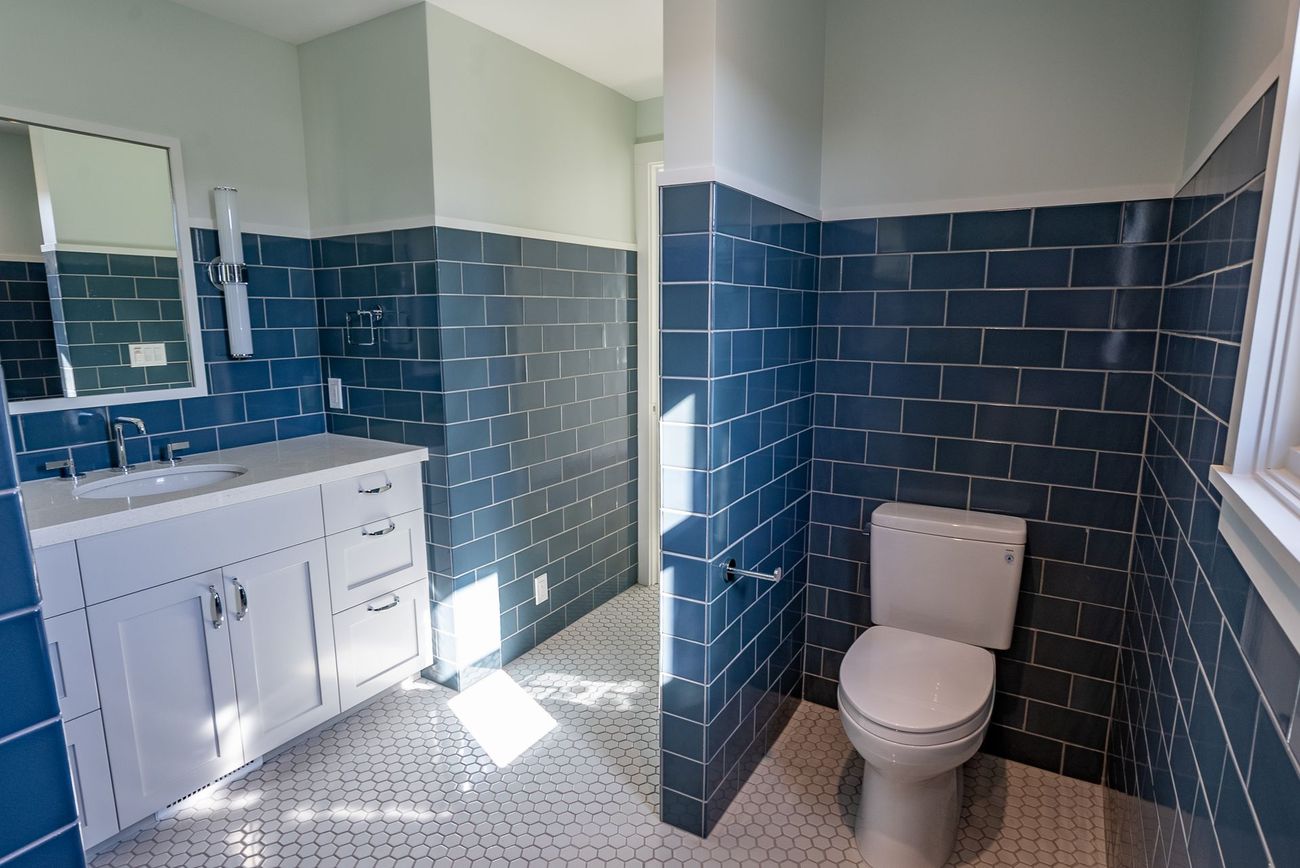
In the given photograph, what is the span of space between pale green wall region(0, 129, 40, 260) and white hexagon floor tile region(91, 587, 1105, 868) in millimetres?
1662

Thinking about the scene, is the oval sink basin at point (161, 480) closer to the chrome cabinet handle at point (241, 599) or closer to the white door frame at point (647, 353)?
the chrome cabinet handle at point (241, 599)

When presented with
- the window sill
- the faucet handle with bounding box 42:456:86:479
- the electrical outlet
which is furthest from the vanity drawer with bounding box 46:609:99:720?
the window sill

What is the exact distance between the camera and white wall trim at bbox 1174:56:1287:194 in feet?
2.91

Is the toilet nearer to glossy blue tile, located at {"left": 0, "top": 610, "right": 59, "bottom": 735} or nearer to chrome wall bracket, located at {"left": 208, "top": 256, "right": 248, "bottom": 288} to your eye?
glossy blue tile, located at {"left": 0, "top": 610, "right": 59, "bottom": 735}

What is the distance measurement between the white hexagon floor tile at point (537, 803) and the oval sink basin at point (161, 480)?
924mm

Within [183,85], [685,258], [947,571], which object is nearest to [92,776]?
[685,258]

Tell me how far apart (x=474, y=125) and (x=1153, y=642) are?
242cm

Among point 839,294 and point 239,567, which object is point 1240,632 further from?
point 239,567

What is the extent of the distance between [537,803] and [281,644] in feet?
2.98

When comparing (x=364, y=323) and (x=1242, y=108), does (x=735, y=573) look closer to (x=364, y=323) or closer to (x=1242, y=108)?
(x=1242, y=108)

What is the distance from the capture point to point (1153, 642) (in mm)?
1397

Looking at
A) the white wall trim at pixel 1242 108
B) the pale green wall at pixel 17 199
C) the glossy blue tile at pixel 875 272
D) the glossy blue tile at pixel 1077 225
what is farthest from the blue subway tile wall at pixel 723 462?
the pale green wall at pixel 17 199

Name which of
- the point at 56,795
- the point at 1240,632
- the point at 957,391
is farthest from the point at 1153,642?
the point at 56,795

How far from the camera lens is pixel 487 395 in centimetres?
247
